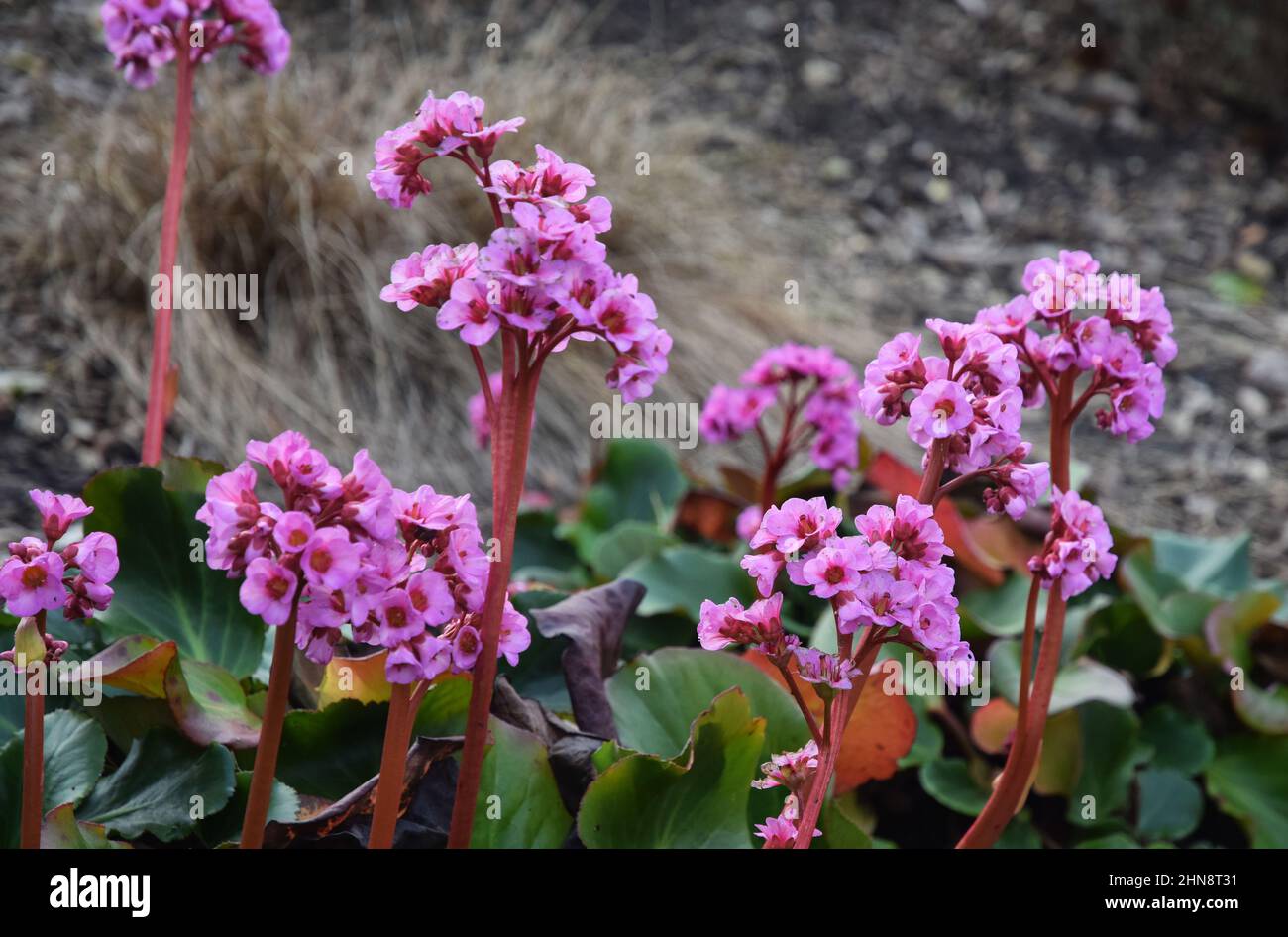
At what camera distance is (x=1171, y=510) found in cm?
300

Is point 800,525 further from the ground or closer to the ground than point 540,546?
further from the ground

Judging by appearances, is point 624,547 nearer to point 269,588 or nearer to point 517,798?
point 517,798

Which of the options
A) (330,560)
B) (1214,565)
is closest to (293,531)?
(330,560)

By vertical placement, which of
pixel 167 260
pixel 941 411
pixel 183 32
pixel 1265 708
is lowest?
pixel 1265 708

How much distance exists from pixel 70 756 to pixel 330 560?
0.44 meters

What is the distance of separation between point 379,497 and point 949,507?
1171mm

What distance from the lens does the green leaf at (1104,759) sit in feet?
4.86

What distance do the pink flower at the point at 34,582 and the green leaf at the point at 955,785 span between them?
0.99 m

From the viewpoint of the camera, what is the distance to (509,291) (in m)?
0.75

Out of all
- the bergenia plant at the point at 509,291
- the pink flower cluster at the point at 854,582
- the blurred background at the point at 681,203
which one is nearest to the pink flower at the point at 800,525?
the pink flower cluster at the point at 854,582

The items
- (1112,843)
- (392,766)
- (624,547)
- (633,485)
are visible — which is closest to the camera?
(392,766)

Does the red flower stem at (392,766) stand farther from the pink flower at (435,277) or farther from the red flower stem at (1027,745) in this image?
the red flower stem at (1027,745)
